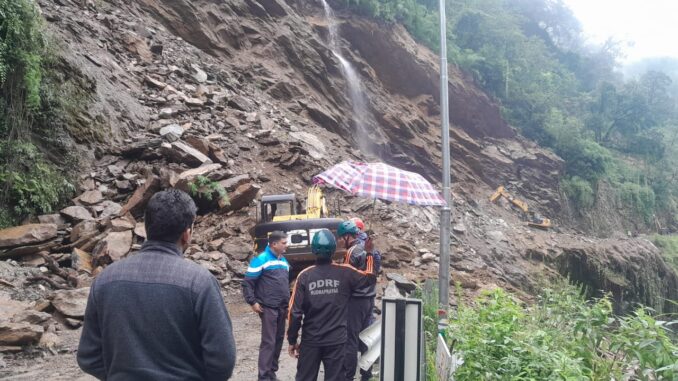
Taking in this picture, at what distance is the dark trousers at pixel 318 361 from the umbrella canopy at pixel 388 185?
304 centimetres

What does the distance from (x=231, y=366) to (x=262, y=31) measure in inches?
882

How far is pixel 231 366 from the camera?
6.45 ft

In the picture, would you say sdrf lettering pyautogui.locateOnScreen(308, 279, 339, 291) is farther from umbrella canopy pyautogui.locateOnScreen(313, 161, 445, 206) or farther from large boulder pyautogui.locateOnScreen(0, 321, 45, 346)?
large boulder pyautogui.locateOnScreen(0, 321, 45, 346)

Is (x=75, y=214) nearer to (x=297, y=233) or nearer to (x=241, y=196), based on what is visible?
(x=241, y=196)

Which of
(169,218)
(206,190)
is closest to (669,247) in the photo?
(206,190)

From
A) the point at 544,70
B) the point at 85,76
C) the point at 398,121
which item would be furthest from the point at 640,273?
the point at 85,76

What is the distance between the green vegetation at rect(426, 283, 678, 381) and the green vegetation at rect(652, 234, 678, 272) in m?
33.1

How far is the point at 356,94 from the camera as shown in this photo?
2502 centimetres

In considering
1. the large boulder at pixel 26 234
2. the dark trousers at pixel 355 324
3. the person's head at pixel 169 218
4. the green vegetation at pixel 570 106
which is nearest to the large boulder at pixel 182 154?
the large boulder at pixel 26 234

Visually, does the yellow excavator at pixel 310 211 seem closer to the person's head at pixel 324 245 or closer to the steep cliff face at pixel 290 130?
the steep cliff face at pixel 290 130

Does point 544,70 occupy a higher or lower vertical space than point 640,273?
higher

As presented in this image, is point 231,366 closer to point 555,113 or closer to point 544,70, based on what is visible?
point 555,113

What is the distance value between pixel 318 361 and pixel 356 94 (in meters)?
22.5

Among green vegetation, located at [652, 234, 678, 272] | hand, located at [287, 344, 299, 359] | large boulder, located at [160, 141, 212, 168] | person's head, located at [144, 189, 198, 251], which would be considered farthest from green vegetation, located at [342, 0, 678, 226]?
person's head, located at [144, 189, 198, 251]
